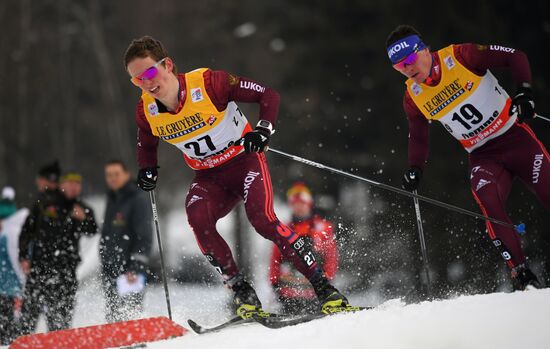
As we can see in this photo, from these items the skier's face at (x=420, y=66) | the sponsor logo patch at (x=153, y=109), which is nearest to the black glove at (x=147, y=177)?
the sponsor logo patch at (x=153, y=109)

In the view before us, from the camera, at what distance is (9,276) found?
7891mm

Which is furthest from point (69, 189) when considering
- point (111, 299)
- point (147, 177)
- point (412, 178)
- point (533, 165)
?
point (533, 165)

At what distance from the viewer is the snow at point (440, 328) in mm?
3723

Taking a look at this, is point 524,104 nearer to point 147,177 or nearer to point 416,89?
point 416,89

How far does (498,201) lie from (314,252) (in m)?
1.87

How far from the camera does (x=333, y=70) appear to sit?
46.1 feet

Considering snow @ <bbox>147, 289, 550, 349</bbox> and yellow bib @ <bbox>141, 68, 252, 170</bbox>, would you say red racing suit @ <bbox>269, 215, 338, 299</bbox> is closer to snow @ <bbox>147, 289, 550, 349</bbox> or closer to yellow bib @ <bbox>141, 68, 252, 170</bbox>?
yellow bib @ <bbox>141, 68, 252, 170</bbox>

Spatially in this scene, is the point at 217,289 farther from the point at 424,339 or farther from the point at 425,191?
the point at 424,339

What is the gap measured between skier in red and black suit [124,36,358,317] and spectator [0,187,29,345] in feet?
10.8

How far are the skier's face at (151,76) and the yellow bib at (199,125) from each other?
14 centimetres

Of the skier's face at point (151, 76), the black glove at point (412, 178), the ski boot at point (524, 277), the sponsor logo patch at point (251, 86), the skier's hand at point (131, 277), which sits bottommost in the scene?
the ski boot at point (524, 277)

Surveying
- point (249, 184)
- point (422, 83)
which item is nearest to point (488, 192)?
point (422, 83)

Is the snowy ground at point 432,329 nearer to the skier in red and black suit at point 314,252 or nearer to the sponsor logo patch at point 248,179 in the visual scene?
the sponsor logo patch at point 248,179

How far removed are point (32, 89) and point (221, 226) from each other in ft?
23.8
